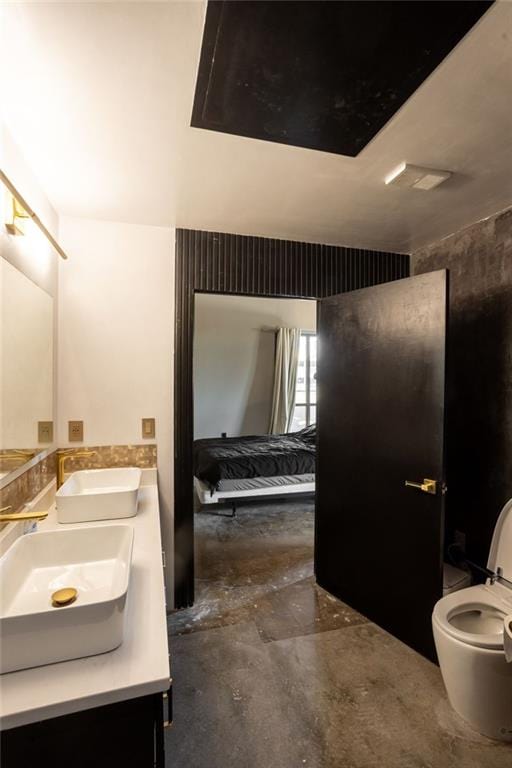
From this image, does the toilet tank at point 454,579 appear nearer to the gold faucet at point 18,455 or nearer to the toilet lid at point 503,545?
the toilet lid at point 503,545

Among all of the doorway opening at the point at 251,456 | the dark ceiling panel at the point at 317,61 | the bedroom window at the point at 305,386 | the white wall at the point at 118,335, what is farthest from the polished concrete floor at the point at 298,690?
the bedroom window at the point at 305,386

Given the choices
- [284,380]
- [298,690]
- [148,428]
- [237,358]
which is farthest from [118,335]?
[284,380]

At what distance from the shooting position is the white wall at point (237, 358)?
18.2 feet

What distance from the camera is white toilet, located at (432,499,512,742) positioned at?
57.4 inches

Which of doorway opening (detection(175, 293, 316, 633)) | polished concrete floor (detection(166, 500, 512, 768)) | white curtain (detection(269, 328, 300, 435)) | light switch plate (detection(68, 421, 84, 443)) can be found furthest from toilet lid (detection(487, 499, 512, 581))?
white curtain (detection(269, 328, 300, 435))

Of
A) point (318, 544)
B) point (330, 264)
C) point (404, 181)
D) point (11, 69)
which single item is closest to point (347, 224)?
point (330, 264)

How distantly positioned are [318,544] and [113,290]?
213 centimetres

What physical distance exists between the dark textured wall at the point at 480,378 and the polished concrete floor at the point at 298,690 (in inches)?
33.6

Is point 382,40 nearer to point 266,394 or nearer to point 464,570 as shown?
point 464,570

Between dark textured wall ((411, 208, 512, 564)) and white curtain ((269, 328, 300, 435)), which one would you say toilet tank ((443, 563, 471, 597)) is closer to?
dark textured wall ((411, 208, 512, 564))

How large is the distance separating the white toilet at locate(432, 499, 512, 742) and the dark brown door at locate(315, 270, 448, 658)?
0.15m

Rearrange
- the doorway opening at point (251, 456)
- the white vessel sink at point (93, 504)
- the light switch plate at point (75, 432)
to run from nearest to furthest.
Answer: the white vessel sink at point (93, 504) < the light switch plate at point (75, 432) < the doorway opening at point (251, 456)

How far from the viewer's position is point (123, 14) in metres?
0.93

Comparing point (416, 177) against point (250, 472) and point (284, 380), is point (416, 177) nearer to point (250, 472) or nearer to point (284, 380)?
point (250, 472)
